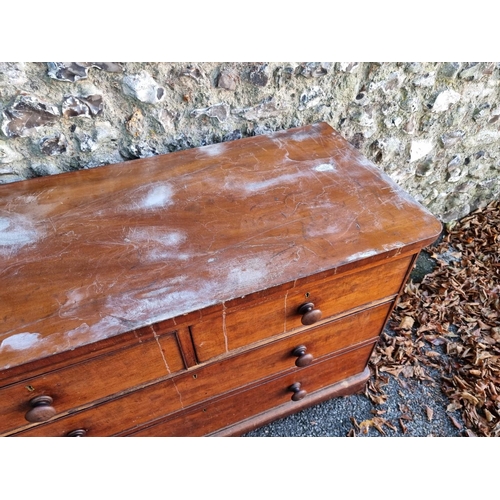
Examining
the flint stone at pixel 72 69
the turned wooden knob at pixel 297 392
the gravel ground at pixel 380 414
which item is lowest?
the gravel ground at pixel 380 414

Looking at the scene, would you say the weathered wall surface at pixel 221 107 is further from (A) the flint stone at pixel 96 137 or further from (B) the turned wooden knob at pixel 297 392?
(B) the turned wooden knob at pixel 297 392

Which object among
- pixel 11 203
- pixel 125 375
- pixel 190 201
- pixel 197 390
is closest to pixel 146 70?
pixel 190 201

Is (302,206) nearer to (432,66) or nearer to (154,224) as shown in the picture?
(154,224)

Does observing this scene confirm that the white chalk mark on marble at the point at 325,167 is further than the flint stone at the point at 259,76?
No

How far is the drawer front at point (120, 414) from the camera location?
1051 mm

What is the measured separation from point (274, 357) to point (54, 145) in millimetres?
1135

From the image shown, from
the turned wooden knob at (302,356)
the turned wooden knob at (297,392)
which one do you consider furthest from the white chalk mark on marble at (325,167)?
the turned wooden knob at (297,392)

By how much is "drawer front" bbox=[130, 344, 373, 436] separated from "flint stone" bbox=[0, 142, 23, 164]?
1.08 metres

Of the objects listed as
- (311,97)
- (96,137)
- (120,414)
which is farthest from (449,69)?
(120,414)

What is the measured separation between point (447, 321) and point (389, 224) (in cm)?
149

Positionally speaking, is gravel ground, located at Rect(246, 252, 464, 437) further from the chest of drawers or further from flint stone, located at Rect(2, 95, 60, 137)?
flint stone, located at Rect(2, 95, 60, 137)

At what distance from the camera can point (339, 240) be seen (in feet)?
3.50

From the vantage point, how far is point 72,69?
3.93 feet

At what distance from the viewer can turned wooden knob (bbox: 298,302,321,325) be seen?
1.12 m
